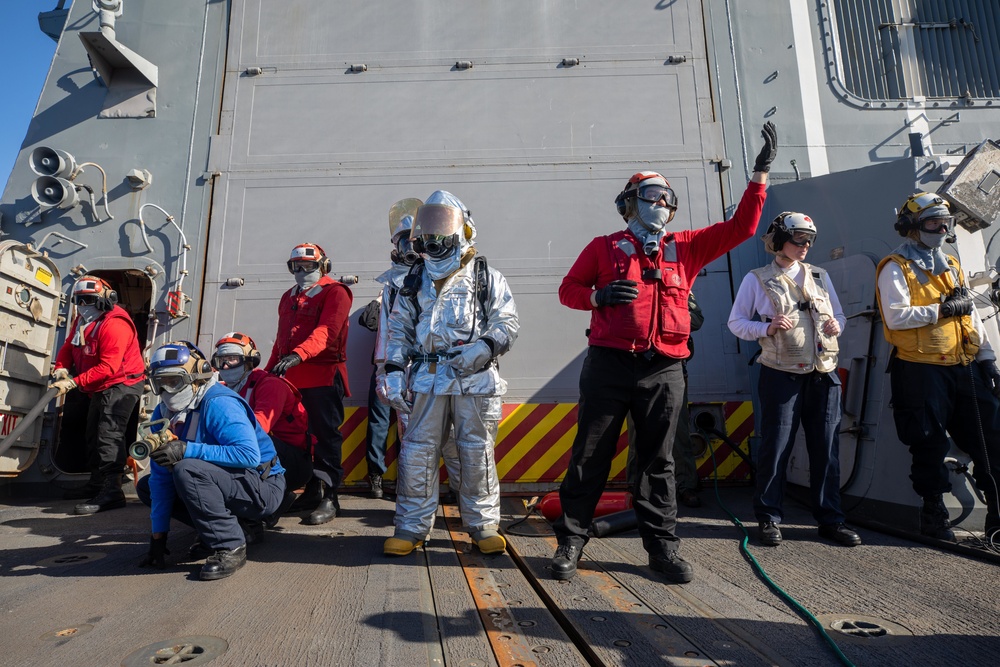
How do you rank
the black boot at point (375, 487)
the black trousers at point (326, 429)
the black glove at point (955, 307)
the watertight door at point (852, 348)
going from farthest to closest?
the black boot at point (375, 487), the black trousers at point (326, 429), the watertight door at point (852, 348), the black glove at point (955, 307)

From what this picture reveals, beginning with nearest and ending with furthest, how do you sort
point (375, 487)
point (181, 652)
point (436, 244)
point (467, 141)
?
point (181, 652)
point (436, 244)
point (375, 487)
point (467, 141)

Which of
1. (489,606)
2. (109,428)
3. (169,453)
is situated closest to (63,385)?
(109,428)

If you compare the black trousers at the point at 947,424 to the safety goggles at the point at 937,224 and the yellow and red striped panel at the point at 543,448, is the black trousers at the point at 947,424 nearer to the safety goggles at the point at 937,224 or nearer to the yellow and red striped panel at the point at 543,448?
Result: the safety goggles at the point at 937,224

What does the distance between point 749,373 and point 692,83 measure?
277 cm

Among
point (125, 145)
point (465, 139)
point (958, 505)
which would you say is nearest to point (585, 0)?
point (465, 139)

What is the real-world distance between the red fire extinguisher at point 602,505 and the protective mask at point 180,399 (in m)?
2.11

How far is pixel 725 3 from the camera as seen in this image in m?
5.77

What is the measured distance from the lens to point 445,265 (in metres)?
3.12

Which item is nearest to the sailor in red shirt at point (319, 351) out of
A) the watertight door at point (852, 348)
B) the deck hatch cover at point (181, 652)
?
the deck hatch cover at point (181, 652)

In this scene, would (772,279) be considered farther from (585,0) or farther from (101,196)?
(101,196)

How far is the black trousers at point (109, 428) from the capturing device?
14.8 feet

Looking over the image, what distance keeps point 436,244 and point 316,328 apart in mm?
1370

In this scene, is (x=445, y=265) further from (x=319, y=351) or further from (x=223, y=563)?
(x=223, y=563)

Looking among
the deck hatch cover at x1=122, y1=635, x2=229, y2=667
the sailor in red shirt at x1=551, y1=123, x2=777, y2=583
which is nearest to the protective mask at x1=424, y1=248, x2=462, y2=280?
the sailor in red shirt at x1=551, y1=123, x2=777, y2=583
